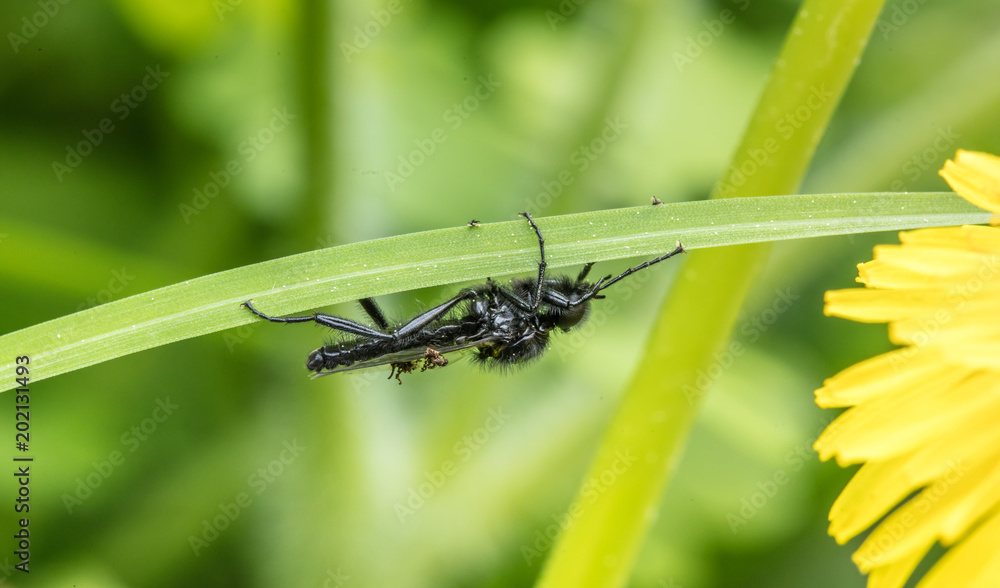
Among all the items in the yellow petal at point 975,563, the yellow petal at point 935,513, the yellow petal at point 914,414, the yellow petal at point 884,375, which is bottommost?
the yellow petal at point 975,563

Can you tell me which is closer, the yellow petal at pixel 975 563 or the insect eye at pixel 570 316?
the yellow petal at pixel 975 563

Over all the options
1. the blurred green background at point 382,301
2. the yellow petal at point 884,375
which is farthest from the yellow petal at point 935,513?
the blurred green background at point 382,301

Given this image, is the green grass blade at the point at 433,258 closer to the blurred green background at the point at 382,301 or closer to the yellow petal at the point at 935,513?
the yellow petal at the point at 935,513

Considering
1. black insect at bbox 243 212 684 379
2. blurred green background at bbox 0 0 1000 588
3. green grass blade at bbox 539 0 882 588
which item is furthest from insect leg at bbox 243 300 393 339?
green grass blade at bbox 539 0 882 588

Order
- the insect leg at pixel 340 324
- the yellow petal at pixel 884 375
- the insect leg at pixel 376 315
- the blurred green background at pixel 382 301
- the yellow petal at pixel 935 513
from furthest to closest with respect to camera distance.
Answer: the blurred green background at pixel 382 301 → the insect leg at pixel 376 315 → the insect leg at pixel 340 324 → the yellow petal at pixel 884 375 → the yellow petal at pixel 935 513

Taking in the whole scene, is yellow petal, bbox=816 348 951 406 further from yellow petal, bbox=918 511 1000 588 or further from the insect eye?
the insect eye

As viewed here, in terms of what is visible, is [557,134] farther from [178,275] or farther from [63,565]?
[63,565]

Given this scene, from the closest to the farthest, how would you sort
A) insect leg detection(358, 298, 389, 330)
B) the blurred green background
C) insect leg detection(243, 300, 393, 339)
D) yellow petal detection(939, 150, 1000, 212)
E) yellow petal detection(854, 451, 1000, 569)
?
yellow petal detection(854, 451, 1000, 569) → yellow petal detection(939, 150, 1000, 212) → insect leg detection(243, 300, 393, 339) → insect leg detection(358, 298, 389, 330) → the blurred green background

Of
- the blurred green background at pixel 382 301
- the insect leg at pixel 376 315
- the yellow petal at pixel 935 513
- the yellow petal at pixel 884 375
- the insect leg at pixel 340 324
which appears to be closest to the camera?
the yellow petal at pixel 935 513
